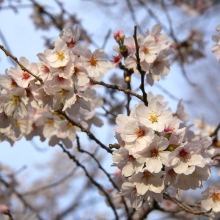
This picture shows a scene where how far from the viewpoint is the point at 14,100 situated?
4.80ft

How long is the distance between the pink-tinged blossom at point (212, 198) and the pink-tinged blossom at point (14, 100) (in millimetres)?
878

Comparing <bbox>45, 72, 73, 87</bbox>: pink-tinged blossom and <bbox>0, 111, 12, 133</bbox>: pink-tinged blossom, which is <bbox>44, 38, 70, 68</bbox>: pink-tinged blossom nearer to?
<bbox>45, 72, 73, 87</bbox>: pink-tinged blossom

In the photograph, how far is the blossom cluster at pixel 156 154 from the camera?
1.23 metres

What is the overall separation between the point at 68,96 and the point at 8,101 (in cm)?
26

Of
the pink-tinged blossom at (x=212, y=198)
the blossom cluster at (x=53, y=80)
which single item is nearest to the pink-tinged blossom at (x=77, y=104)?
the blossom cluster at (x=53, y=80)

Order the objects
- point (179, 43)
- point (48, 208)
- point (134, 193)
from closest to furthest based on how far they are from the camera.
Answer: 1. point (134, 193)
2. point (179, 43)
3. point (48, 208)

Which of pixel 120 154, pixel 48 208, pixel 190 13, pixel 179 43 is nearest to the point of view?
pixel 120 154

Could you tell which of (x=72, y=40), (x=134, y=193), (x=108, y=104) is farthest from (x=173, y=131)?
(x=108, y=104)

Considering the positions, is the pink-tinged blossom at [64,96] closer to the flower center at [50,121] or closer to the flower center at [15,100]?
the flower center at [15,100]

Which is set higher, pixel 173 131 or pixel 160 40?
pixel 160 40

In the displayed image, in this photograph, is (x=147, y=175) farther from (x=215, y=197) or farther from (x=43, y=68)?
(x=43, y=68)

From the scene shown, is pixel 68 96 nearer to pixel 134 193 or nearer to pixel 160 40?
pixel 134 193

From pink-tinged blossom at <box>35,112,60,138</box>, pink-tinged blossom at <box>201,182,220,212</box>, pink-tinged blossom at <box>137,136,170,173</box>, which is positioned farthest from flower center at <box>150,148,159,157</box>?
pink-tinged blossom at <box>35,112,60,138</box>

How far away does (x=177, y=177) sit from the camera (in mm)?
1276
